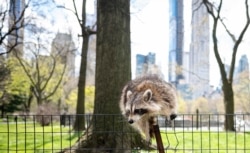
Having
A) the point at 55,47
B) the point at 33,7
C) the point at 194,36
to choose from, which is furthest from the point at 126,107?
the point at 55,47

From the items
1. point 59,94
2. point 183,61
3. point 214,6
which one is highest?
point 214,6

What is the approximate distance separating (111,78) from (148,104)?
2628mm

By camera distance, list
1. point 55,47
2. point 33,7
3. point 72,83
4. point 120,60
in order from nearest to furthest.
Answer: point 120,60, point 33,7, point 55,47, point 72,83

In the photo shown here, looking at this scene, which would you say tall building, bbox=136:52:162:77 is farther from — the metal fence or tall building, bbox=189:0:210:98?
the metal fence

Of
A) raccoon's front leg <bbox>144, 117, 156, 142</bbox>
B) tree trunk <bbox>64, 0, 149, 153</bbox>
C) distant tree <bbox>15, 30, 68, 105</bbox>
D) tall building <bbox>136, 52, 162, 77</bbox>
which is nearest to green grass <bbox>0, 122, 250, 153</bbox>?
tree trunk <bbox>64, 0, 149, 153</bbox>

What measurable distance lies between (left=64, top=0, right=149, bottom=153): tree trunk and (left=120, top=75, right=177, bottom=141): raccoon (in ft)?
6.54

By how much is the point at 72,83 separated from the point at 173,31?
21.1m

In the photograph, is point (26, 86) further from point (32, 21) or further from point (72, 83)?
point (32, 21)

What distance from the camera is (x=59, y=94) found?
1262 inches

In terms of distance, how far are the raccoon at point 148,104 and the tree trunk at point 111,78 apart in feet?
6.54

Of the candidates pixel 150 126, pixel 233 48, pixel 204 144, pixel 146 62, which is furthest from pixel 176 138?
pixel 146 62

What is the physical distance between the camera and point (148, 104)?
2.65 metres

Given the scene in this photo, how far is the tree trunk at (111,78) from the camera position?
16.0ft

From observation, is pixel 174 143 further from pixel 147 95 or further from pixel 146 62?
pixel 146 62
